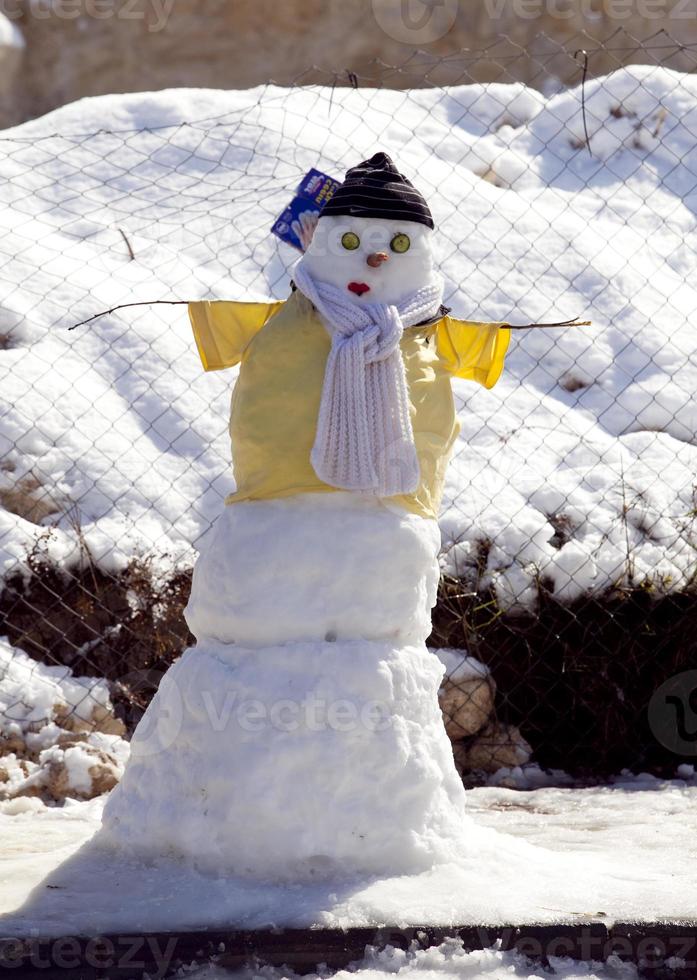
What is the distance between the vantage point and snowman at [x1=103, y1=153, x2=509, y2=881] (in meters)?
2.59

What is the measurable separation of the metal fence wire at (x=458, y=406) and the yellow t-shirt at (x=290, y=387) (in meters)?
1.34

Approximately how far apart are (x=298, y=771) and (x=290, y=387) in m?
0.80

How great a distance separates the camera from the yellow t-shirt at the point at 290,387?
2.73 meters

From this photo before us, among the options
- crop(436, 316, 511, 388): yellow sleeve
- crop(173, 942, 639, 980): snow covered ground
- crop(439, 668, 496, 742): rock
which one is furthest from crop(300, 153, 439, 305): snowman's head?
crop(439, 668, 496, 742): rock

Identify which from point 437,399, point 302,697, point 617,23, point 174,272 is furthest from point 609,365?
point 617,23

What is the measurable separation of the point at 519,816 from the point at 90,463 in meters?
1.88

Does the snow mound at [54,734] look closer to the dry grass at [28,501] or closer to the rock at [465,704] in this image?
the dry grass at [28,501]

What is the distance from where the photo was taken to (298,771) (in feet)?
8.49

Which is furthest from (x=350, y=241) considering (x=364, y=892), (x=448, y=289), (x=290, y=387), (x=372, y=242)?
(x=448, y=289)

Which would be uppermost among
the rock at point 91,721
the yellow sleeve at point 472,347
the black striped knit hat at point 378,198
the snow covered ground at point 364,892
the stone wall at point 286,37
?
the stone wall at point 286,37

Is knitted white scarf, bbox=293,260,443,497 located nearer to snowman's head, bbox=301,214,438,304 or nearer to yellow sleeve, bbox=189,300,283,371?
snowman's head, bbox=301,214,438,304

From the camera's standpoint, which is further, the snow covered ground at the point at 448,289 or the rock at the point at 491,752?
the snow covered ground at the point at 448,289

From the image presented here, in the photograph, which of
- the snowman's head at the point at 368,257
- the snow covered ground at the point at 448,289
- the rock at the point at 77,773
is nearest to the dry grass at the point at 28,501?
the snow covered ground at the point at 448,289

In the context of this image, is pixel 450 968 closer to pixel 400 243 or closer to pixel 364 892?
pixel 364 892
